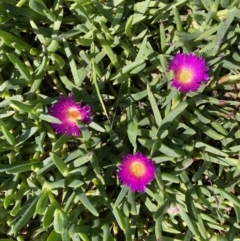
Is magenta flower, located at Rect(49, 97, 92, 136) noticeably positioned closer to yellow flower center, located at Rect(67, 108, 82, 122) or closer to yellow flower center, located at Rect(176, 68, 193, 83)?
yellow flower center, located at Rect(67, 108, 82, 122)

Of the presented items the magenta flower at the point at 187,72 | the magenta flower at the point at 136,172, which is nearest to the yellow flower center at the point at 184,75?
the magenta flower at the point at 187,72

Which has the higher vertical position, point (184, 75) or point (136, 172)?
point (184, 75)

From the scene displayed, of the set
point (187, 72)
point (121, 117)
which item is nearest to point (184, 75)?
point (187, 72)

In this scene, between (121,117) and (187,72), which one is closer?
(187,72)

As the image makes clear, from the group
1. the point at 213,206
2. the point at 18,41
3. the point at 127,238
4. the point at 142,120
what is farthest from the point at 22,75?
the point at 213,206

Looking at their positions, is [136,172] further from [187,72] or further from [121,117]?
[187,72]

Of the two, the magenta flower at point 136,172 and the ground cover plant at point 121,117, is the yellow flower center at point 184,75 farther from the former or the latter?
the magenta flower at point 136,172
